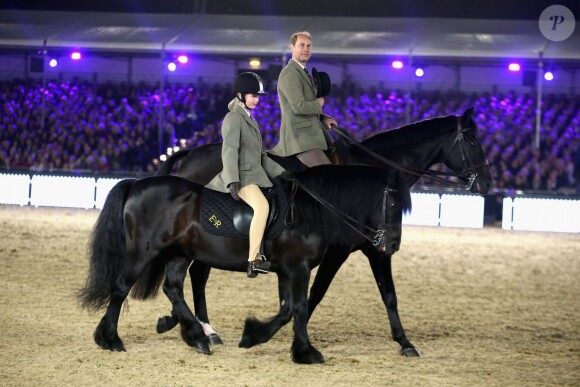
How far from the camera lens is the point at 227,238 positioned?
23.6 ft

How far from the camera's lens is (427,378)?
259 inches

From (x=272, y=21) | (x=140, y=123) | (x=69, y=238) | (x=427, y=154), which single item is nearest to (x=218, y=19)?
(x=272, y=21)

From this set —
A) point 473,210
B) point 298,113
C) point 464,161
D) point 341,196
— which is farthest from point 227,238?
point 473,210

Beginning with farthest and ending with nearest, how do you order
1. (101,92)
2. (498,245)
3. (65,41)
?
(101,92)
(65,41)
(498,245)

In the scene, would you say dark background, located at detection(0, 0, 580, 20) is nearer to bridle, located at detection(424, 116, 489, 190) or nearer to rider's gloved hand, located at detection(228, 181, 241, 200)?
bridle, located at detection(424, 116, 489, 190)

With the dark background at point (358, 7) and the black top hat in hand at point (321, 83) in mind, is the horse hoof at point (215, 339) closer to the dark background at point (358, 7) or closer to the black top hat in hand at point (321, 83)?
the black top hat in hand at point (321, 83)

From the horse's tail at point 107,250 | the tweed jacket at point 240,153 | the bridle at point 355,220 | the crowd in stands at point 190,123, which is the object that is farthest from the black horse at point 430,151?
the crowd in stands at point 190,123

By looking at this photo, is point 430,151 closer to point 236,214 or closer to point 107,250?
point 236,214

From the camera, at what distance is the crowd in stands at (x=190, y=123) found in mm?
23625

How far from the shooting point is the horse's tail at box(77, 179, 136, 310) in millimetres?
7473

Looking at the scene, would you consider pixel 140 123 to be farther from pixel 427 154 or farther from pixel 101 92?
pixel 427 154

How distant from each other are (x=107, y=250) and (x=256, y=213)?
54.8 inches

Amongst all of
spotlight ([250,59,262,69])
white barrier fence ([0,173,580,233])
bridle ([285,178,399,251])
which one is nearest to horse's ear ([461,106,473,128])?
bridle ([285,178,399,251])

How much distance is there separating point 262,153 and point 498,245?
10530mm
